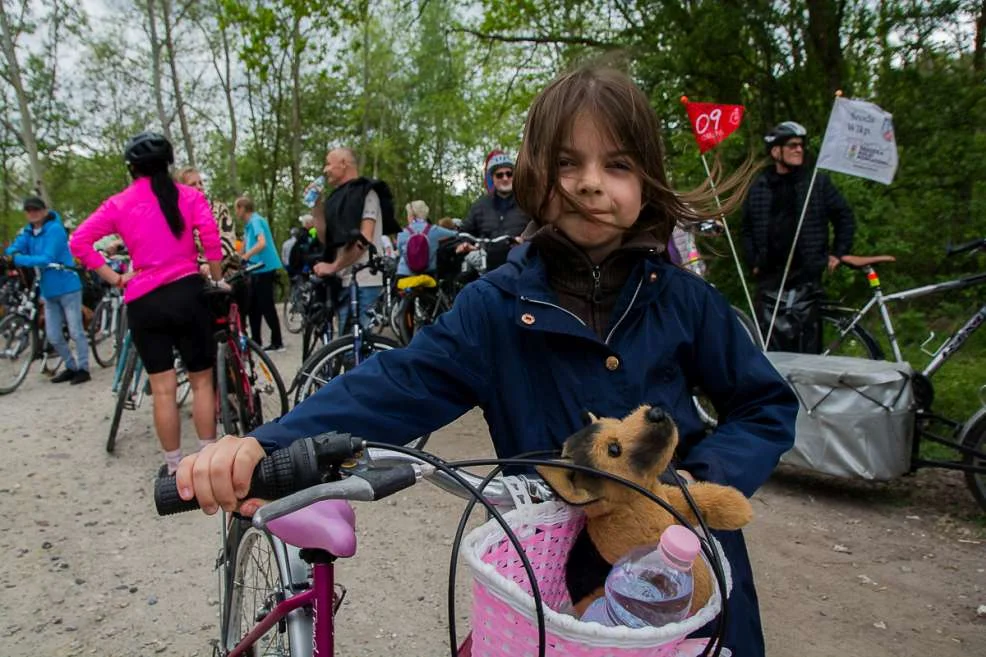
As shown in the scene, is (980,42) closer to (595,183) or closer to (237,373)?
(595,183)

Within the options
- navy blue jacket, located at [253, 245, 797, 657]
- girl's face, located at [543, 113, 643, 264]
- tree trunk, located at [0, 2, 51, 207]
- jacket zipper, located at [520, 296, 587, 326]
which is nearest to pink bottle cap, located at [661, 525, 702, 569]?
navy blue jacket, located at [253, 245, 797, 657]

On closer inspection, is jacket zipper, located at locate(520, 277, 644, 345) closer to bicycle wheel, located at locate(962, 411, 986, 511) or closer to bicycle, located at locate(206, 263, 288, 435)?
bicycle wheel, located at locate(962, 411, 986, 511)

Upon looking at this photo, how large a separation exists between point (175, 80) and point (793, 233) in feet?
74.8

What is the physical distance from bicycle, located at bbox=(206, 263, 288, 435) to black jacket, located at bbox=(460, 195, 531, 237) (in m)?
2.19

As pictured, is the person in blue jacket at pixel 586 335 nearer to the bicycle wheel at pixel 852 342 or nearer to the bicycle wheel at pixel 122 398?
the bicycle wheel at pixel 852 342

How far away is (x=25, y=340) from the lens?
803cm

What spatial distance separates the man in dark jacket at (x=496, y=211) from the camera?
6059 millimetres

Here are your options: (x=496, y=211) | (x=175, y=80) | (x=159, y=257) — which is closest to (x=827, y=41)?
(x=496, y=211)

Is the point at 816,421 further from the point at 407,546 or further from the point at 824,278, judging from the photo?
the point at 824,278

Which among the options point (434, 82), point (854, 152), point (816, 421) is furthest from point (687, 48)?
point (434, 82)

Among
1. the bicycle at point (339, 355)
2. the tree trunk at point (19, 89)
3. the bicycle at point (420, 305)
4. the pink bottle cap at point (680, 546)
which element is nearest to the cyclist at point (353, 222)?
the bicycle at point (339, 355)

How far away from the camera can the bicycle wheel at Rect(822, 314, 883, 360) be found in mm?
5281

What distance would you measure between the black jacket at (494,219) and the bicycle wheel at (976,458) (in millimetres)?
3629

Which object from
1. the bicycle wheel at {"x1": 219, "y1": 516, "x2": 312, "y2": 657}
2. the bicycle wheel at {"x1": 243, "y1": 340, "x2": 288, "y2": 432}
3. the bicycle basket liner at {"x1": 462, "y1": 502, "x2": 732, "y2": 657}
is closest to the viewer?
the bicycle basket liner at {"x1": 462, "y1": 502, "x2": 732, "y2": 657}
